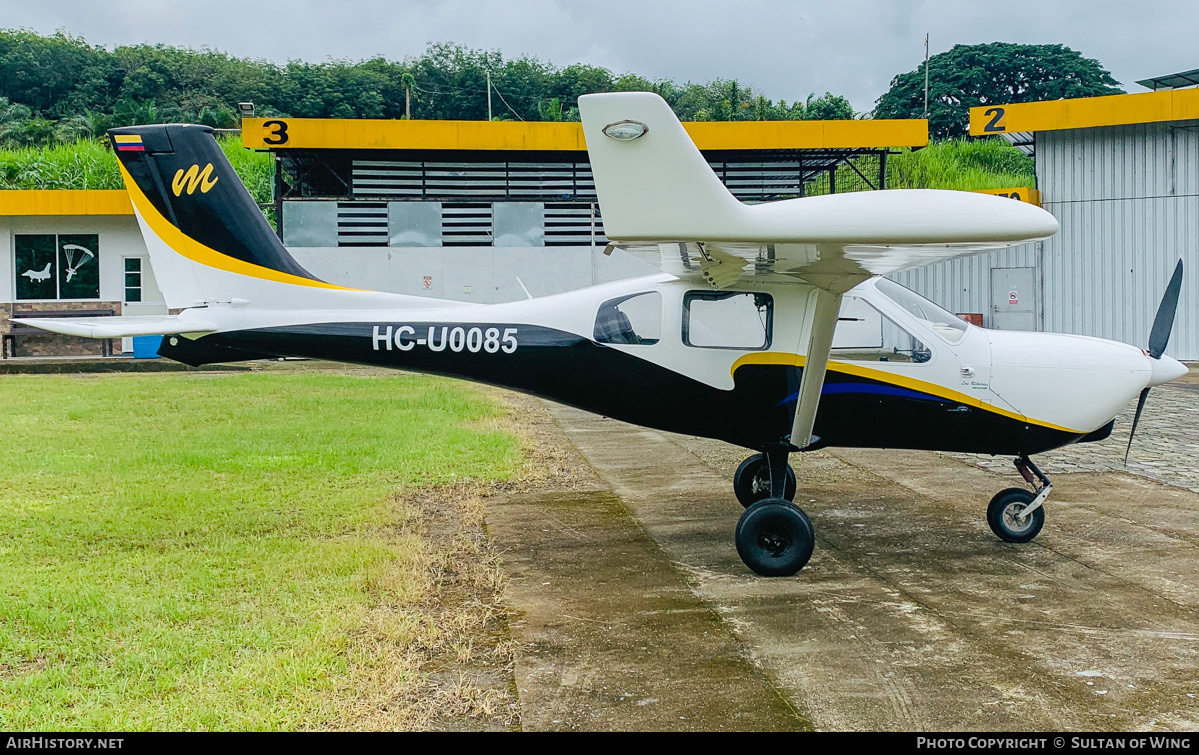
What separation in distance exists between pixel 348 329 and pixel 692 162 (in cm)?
356

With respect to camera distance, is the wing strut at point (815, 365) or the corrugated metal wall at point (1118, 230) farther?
the corrugated metal wall at point (1118, 230)

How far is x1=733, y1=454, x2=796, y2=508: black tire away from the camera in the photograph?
8.19 meters

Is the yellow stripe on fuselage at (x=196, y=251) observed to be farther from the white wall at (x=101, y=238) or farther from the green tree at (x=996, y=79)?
the green tree at (x=996, y=79)

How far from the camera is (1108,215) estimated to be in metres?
21.3

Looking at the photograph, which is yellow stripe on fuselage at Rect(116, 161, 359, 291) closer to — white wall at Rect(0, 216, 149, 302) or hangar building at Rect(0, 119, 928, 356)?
hangar building at Rect(0, 119, 928, 356)

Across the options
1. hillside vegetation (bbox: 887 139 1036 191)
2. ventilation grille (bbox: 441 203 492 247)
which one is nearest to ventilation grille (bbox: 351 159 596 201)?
ventilation grille (bbox: 441 203 492 247)

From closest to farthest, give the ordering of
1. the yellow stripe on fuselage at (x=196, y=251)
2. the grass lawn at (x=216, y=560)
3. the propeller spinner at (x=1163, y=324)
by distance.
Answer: the grass lawn at (x=216, y=560), the propeller spinner at (x=1163, y=324), the yellow stripe on fuselage at (x=196, y=251)

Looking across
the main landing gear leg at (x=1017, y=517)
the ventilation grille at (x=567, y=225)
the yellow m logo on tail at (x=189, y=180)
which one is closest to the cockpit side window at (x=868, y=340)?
the main landing gear leg at (x=1017, y=517)

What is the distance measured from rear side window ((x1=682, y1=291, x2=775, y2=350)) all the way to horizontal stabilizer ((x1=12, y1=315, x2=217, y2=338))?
3.64 metres

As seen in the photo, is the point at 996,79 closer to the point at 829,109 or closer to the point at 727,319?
the point at 829,109

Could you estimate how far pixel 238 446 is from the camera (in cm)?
1125

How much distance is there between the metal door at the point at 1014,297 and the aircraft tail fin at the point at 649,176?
1926 centimetres

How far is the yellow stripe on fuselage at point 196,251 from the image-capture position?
300 inches
